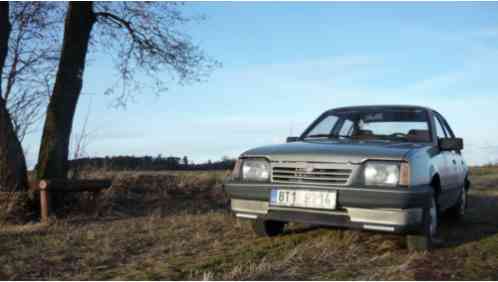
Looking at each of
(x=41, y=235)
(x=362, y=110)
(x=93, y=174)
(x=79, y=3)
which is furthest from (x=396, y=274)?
(x=93, y=174)

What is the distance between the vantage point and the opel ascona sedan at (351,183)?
432cm

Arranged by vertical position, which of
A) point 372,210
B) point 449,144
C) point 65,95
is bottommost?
point 372,210

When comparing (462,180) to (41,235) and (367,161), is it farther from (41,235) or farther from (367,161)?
(41,235)

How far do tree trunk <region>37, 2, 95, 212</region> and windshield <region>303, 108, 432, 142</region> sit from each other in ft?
11.6

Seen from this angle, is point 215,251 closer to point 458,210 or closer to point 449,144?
point 449,144

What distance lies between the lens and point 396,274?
3844 millimetres

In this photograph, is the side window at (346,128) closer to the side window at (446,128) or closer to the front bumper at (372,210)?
the front bumper at (372,210)

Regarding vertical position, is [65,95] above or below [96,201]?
above

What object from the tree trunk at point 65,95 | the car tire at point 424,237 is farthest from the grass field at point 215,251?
the tree trunk at point 65,95

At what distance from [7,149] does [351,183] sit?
15.7ft

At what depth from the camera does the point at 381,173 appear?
4.41m

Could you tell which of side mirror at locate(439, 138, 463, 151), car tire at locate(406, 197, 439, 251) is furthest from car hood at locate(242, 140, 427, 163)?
car tire at locate(406, 197, 439, 251)

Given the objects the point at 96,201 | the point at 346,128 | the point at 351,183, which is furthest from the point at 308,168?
the point at 96,201

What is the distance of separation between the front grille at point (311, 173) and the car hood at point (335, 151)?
0.06 meters
